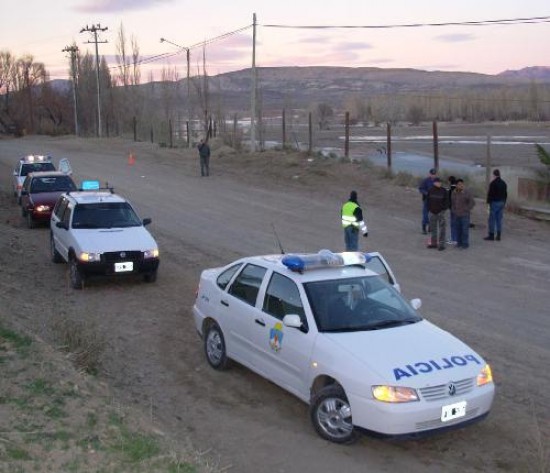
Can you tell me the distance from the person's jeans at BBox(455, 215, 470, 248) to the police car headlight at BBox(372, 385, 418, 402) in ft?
35.2

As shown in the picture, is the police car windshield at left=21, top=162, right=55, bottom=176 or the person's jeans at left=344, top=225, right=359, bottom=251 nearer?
the person's jeans at left=344, top=225, right=359, bottom=251

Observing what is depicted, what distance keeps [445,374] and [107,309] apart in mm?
6700

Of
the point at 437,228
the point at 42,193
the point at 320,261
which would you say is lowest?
the point at 437,228

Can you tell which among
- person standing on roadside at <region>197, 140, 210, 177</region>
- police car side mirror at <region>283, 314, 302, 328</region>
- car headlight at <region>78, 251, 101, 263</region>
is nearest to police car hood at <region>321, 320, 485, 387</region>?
police car side mirror at <region>283, 314, 302, 328</region>

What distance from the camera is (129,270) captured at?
12.9 m

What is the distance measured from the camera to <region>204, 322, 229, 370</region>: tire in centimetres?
878

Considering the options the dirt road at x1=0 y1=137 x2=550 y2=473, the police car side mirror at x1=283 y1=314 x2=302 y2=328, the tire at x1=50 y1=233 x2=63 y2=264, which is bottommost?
the dirt road at x1=0 y1=137 x2=550 y2=473

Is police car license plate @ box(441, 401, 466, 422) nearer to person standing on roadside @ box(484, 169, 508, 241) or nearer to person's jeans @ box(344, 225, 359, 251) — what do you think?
person's jeans @ box(344, 225, 359, 251)

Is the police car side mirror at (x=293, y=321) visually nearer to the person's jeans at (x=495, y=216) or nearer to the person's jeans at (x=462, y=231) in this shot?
the person's jeans at (x=462, y=231)

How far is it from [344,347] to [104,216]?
8274mm

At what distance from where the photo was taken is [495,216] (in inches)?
690

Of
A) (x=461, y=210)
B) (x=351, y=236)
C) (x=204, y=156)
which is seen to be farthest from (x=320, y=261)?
(x=204, y=156)

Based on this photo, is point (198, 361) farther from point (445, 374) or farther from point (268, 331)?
point (445, 374)

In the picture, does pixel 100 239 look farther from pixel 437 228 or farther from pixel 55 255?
pixel 437 228
